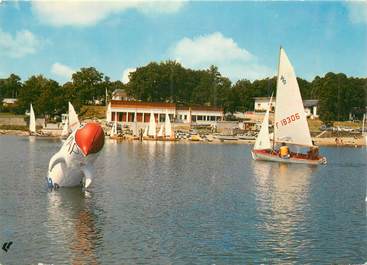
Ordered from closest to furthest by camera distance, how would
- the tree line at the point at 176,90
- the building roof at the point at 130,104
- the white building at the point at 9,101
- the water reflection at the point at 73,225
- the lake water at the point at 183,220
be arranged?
1. the water reflection at the point at 73,225
2. the lake water at the point at 183,220
3. the building roof at the point at 130,104
4. the tree line at the point at 176,90
5. the white building at the point at 9,101

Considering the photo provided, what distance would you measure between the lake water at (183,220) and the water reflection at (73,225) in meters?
0.04

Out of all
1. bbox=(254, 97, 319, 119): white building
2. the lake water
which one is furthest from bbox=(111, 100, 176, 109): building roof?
the lake water

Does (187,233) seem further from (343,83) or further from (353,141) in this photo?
(343,83)

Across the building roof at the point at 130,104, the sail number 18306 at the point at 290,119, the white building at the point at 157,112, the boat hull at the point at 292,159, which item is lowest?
the boat hull at the point at 292,159

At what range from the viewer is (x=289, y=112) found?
198 ft

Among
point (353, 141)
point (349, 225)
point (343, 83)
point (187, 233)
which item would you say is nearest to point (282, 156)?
point (349, 225)

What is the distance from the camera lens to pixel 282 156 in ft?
198

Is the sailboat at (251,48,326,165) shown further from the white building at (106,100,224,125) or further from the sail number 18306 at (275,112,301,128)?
the white building at (106,100,224,125)

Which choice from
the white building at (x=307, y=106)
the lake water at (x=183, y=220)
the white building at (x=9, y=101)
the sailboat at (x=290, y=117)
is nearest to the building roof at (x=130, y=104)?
the white building at (x=307, y=106)

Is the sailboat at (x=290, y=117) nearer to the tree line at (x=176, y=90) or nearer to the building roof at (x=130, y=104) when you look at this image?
the building roof at (x=130, y=104)

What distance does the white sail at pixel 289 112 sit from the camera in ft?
197

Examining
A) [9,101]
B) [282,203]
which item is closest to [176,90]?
[9,101]

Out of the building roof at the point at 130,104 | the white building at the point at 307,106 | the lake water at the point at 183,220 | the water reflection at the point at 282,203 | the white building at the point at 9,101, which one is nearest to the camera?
the lake water at the point at 183,220

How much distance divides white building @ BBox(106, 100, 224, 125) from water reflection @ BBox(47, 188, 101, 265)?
9644 cm
